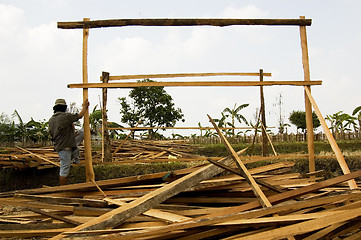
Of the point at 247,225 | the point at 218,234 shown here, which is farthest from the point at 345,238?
the point at 218,234

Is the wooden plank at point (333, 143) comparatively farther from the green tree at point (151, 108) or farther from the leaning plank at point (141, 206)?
the green tree at point (151, 108)

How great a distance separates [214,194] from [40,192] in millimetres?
1614

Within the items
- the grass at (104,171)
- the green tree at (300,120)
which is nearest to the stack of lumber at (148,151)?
the grass at (104,171)

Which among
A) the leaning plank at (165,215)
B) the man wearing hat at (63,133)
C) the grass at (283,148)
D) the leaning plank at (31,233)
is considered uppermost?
the man wearing hat at (63,133)

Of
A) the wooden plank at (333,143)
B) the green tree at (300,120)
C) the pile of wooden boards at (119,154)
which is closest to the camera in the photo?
the wooden plank at (333,143)

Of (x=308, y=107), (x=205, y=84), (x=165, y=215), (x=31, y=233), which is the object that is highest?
(x=205, y=84)

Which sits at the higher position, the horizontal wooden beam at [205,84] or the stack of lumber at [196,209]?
the horizontal wooden beam at [205,84]

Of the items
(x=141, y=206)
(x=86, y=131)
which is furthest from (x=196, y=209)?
(x=86, y=131)

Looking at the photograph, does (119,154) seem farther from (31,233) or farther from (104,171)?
(31,233)

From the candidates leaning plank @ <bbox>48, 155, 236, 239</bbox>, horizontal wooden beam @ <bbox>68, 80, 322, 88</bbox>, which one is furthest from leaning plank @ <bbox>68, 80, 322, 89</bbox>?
leaning plank @ <bbox>48, 155, 236, 239</bbox>

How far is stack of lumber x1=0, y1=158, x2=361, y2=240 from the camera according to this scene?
1927 mm

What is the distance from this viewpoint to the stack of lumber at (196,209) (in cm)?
193

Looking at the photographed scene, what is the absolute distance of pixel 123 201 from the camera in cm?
256

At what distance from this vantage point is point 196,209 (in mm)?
2369
